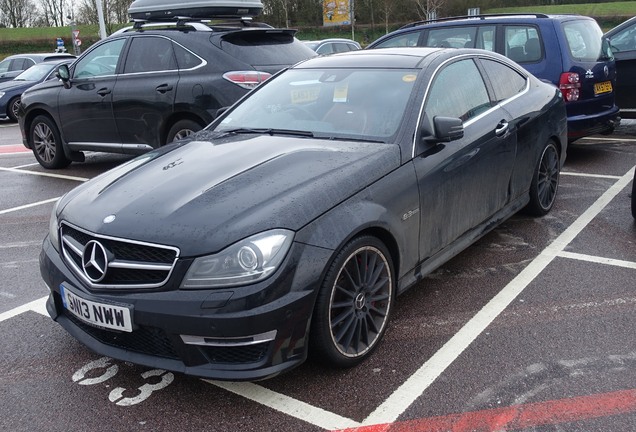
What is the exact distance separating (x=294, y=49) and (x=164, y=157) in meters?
4.26

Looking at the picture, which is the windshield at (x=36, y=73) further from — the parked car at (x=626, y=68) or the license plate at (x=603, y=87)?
the license plate at (x=603, y=87)

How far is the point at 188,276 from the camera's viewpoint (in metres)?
2.88

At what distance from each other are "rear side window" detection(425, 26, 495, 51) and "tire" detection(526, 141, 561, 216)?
297 centimetres

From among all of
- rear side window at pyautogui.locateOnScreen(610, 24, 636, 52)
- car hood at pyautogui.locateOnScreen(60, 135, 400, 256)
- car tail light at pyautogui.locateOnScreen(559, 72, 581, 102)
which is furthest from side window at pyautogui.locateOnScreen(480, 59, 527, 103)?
rear side window at pyautogui.locateOnScreen(610, 24, 636, 52)

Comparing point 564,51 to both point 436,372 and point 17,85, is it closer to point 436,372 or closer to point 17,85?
point 436,372

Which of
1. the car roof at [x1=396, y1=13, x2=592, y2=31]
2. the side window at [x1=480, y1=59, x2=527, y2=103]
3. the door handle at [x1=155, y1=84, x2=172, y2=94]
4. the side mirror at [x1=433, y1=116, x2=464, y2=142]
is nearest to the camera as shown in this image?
the side mirror at [x1=433, y1=116, x2=464, y2=142]

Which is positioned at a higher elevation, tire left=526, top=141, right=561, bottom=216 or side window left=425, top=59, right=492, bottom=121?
side window left=425, top=59, right=492, bottom=121

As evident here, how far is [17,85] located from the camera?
16766mm

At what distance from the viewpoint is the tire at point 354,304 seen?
3.10m

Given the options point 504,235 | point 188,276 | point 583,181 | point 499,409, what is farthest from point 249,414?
point 583,181

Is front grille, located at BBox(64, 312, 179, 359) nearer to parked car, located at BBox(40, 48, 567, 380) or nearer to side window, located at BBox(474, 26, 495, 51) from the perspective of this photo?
parked car, located at BBox(40, 48, 567, 380)

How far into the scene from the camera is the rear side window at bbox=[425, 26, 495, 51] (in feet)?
27.5

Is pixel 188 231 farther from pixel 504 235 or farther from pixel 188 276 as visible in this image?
pixel 504 235

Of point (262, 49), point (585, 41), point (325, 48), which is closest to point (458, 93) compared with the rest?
point (262, 49)
